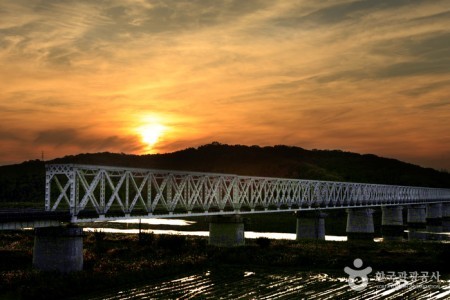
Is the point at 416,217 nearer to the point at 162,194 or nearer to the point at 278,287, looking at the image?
the point at 162,194

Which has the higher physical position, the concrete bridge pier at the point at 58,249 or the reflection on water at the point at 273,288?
the concrete bridge pier at the point at 58,249

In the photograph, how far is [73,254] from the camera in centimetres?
5184

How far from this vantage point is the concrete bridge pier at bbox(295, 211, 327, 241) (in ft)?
350

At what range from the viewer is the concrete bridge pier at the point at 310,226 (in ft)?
350

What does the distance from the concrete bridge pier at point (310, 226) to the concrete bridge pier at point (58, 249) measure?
59.4 meters

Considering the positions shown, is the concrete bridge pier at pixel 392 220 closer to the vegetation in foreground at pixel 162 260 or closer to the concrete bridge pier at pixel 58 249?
the vegetation in foreground at pixel 162 260

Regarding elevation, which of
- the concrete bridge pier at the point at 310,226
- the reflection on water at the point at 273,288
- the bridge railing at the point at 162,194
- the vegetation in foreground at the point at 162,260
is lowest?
the reflection on water at the point at 273,288

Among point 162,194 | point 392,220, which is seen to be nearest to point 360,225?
point 392,220

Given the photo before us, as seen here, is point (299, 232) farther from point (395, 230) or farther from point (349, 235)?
point (395, 230)

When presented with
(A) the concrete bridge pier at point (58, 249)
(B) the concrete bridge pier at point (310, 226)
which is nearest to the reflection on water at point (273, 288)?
(A) the concrete bridge pier at point (58, 249)

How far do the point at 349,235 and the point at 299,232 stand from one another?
24203mm

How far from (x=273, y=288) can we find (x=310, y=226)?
63.6 m

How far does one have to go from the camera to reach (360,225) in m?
133

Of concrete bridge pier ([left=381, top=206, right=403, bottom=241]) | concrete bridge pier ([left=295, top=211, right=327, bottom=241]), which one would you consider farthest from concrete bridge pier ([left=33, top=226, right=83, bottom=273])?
concrete bridge pier ([left=381, top=206, right=403, bottom=241])
